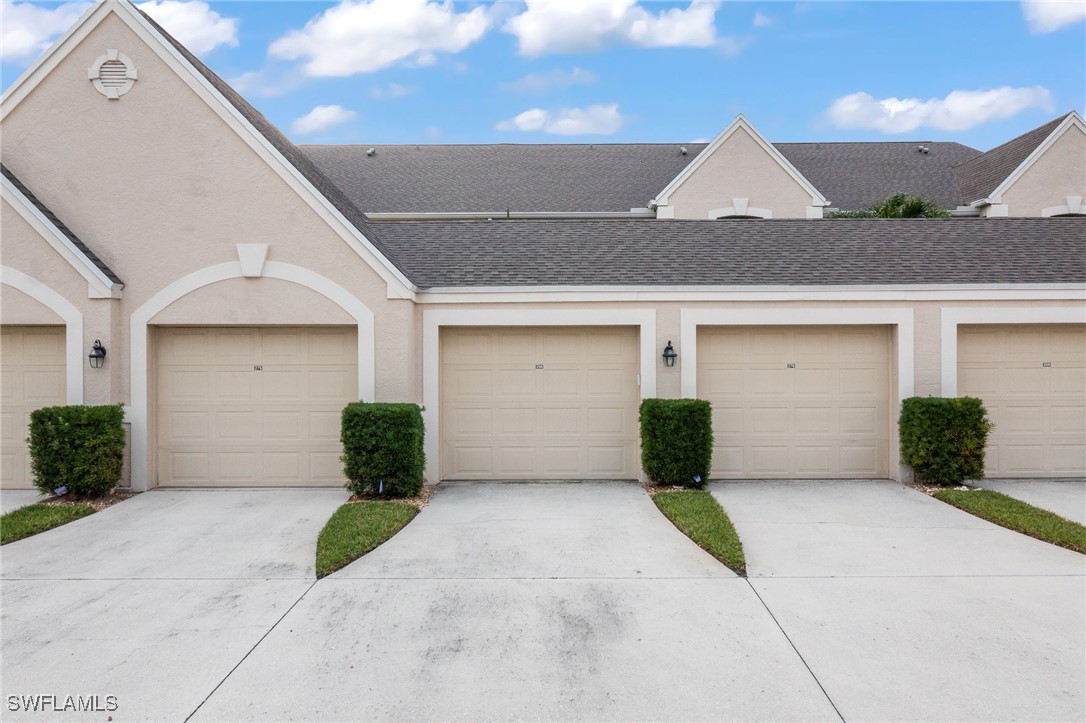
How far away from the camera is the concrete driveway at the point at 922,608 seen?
3369 millimetres

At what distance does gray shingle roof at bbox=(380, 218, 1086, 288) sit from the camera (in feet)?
28.4

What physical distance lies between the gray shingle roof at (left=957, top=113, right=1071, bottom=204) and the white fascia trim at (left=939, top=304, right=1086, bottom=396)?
39.3ft

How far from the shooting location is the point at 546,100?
2561 cm

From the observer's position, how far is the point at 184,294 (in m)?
8.04

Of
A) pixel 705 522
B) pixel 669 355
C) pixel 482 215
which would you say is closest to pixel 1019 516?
pixel 705 522

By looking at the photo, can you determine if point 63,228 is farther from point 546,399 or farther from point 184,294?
point 546,399

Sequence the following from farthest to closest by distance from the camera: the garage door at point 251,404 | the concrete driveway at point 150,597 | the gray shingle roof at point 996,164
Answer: the gray shingle roof at point 996,164 → the garage door at point 251,404 → the concrete driveway at point 150,597

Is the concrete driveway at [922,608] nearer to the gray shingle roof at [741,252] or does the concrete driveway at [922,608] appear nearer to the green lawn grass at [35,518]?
the gray shingle roof at [741,252]

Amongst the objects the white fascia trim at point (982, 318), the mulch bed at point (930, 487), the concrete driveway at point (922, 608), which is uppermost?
the white fascia trim at point (982, 318)

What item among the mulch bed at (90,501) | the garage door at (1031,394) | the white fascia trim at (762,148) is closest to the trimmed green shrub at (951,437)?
the garage door at (1031,394)

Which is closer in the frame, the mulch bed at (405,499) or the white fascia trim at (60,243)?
the mulch bed at (405,499)

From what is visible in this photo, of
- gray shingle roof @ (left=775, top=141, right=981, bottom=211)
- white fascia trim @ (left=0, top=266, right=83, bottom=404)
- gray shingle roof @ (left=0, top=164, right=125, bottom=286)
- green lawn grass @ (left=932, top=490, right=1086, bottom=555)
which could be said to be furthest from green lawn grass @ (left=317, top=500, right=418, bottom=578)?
gray shingle roof @ (left=775, top=141, right=981, bottom=211)

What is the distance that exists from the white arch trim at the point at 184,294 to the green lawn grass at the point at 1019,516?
8.23 m

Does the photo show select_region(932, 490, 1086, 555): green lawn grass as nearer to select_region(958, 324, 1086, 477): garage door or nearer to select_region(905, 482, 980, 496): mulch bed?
select_region(905, 482, 980, 496): mulch bed
